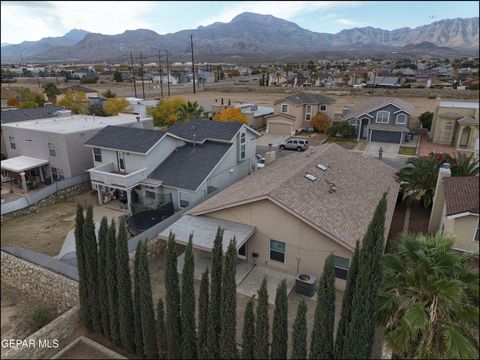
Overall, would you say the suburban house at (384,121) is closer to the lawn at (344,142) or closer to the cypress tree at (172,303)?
the lawn at (344,142)

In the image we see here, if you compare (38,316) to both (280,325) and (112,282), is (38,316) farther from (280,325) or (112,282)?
(280,325)

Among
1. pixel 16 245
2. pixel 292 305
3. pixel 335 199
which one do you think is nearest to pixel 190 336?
pixel 292 305

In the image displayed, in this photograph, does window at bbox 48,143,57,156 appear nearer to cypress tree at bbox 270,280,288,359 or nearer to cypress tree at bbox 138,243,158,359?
cypress tree at bbox 138,243,158,359

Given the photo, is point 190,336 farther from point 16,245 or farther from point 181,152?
point 181,152

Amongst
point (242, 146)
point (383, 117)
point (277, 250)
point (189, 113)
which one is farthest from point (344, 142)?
point (277, 250)

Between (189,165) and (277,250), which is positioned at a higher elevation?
(189,165)

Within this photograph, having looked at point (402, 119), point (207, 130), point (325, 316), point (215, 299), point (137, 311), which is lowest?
point (137, 311)

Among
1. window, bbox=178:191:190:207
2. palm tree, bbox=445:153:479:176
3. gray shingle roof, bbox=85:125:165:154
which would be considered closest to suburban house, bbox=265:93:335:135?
gray shingle roof, bbox=85:125:165:154
